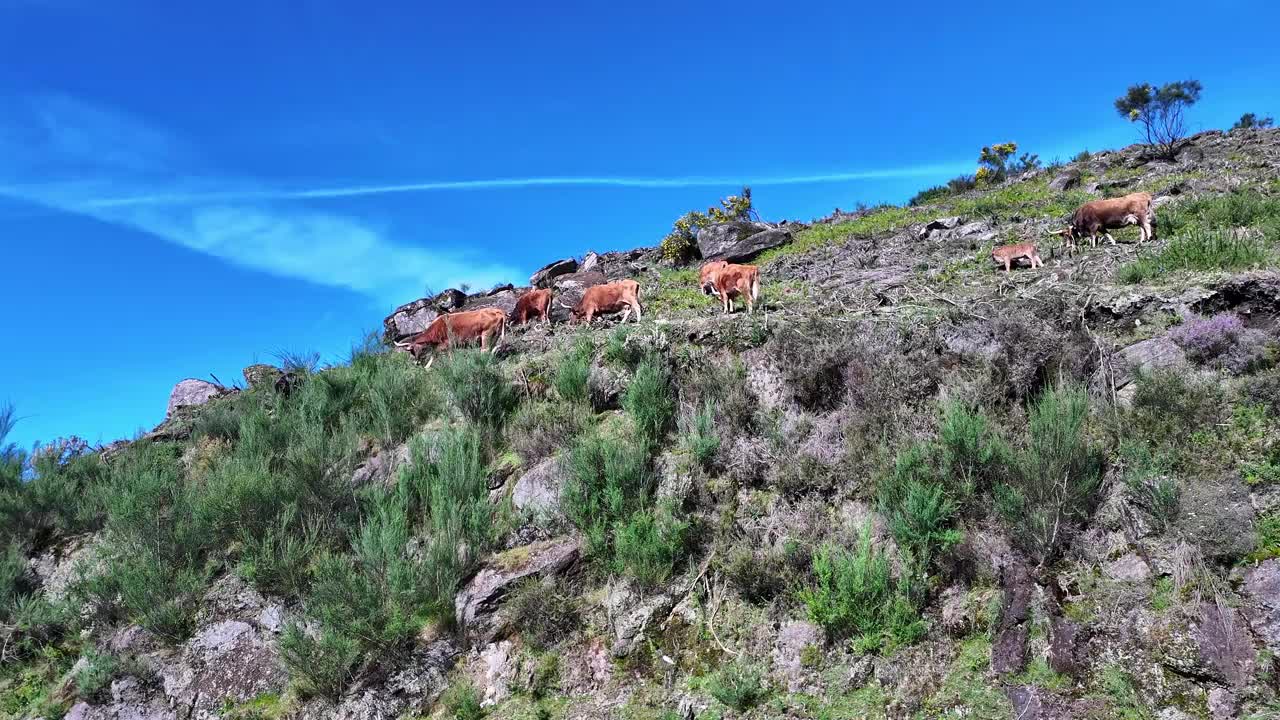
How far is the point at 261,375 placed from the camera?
447 inches

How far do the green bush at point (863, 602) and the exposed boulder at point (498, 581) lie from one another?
2127 millimetres

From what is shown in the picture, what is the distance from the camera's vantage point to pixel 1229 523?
14.9 feet

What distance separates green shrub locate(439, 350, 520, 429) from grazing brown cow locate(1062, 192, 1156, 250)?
384 inches

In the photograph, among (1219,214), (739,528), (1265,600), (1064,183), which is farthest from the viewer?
(1064,183)

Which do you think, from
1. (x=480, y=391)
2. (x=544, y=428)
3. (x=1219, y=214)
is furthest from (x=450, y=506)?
(x=1219, y=214)

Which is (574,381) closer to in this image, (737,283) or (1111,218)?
(737,283)

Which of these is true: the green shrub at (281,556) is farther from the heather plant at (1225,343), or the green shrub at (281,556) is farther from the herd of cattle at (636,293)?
the heather plant at (1225,343)

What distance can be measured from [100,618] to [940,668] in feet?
26.1

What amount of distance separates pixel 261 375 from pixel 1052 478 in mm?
10799

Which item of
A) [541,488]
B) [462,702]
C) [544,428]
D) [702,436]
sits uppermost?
[544,428]

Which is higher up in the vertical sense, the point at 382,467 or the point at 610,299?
the point at 610,299

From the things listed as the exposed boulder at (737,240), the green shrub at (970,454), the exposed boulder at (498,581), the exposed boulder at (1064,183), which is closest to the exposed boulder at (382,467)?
the exposed boulder at (498,581)

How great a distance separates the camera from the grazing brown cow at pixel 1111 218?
38.9 feet

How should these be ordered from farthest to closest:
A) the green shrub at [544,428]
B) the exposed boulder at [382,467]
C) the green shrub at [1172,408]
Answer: the exposed boulder at [382,467] < the green shrub at [544,428] < the green shrub at [1172,408]
